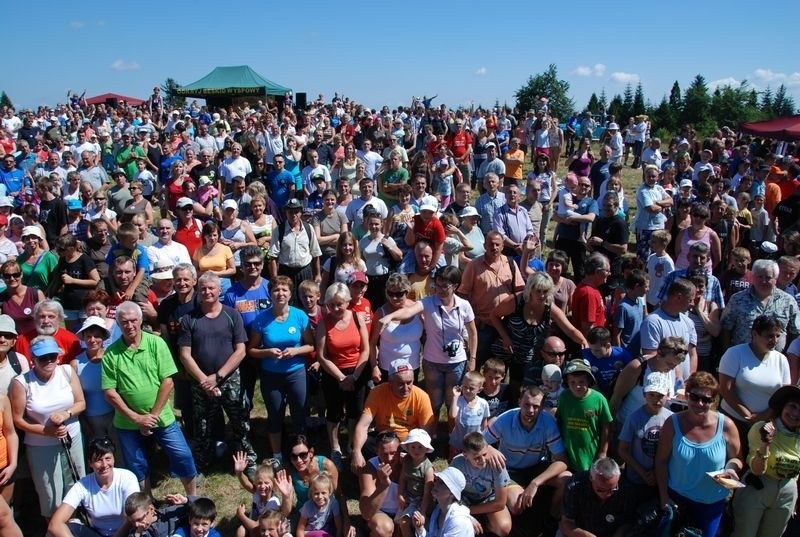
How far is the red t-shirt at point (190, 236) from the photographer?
6.71 m

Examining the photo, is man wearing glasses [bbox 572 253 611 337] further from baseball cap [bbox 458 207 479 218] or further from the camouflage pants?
the camouflage pants

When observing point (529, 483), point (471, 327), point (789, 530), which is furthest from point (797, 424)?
point (471, 327)

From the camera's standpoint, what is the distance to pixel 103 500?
13.2 feet

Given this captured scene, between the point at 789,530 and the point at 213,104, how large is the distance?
90.2 feet

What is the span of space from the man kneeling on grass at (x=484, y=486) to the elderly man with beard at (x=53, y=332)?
10.1 ft

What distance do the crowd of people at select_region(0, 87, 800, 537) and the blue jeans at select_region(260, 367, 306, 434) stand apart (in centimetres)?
2

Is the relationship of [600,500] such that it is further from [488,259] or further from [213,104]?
[213,104]

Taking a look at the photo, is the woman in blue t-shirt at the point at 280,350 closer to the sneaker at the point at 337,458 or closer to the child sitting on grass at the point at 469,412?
the sneaker at the point at 337,458

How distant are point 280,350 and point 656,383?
282 cm

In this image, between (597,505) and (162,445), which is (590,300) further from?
(162,445)

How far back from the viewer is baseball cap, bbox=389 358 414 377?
4.51 meters

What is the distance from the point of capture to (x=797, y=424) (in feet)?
12.6

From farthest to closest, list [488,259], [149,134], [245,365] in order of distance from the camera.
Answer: [149,134] → [488,259] → [245,365]

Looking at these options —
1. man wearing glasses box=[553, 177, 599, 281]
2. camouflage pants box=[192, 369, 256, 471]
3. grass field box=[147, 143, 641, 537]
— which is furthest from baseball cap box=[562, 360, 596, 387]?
man wearing glasses box=[553, 177, 599, 281]
